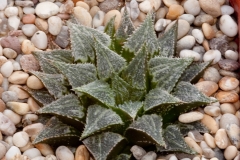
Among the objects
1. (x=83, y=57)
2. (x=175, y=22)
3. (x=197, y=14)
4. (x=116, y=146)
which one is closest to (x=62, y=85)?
(x=83, y=57)

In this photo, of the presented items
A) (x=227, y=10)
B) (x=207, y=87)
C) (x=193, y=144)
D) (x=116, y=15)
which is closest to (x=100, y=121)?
(x=193, y=144)

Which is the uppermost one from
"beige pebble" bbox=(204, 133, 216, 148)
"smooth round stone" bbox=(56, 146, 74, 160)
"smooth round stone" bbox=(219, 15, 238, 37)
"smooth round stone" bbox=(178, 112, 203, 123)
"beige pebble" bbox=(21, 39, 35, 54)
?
"smooth round stone" bbox=(219, 15, 238, 37)

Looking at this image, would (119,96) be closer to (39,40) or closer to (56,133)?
(56,133)

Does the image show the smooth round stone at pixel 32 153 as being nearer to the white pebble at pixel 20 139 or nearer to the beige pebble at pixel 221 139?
the white pebble at pixel 20 139

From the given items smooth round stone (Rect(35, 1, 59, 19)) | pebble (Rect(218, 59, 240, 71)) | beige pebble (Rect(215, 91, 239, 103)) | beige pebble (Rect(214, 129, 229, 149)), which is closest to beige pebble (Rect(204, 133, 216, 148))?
beige pebble (Rect(214, 129, 229, 149))

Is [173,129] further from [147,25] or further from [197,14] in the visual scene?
[197,14]

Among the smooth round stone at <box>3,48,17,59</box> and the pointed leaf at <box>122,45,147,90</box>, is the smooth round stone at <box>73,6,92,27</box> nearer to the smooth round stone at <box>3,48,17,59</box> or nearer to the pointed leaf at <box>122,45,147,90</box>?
the smooth round stone at <box>3,48,17,59</box>
